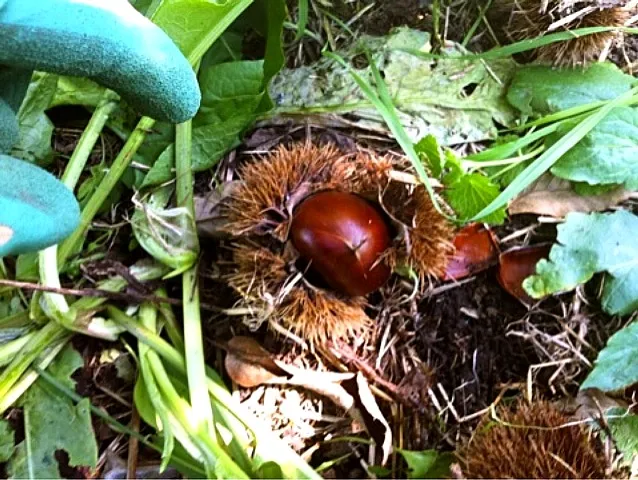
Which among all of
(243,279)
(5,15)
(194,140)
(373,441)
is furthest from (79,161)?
(373,441)

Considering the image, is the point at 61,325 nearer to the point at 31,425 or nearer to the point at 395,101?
the point at 31,425

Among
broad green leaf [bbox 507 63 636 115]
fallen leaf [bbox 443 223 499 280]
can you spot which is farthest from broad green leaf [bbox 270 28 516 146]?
fallen leaf [bbox 443 223 499 280]

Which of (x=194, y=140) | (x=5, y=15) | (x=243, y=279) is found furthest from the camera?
(x=194, y=140)

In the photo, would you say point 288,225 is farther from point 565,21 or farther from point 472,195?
point 565,21

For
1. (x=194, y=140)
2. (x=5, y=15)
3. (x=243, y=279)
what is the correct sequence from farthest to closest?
(x=194, y=140) → (x=243, y=279) → (x=5, y=15)

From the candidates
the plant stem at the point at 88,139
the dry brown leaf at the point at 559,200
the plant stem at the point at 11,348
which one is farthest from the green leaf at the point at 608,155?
the plant stem at the point at 11,348

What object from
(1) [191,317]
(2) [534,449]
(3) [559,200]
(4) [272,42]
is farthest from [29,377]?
(3) [559,200]
